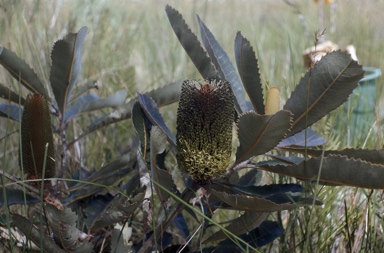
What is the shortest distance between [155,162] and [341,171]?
35 centimetres

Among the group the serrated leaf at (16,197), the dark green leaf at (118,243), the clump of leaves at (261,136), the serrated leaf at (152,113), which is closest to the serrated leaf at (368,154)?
the clump of leaves at (261,136)

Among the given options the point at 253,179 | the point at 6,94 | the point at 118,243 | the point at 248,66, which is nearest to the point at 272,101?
the point at 248,66

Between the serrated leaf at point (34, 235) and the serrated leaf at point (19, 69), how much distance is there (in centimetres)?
36

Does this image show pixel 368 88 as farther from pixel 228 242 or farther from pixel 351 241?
pixel 228 242

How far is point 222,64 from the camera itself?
1233 millimetres

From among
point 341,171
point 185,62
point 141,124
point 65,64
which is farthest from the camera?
point 185,62

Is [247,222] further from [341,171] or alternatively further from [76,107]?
[76,107]

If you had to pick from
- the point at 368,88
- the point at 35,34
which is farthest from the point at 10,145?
the point at 368,88

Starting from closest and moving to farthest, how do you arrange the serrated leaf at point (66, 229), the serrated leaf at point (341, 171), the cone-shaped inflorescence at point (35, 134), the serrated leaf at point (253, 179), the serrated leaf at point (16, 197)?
the serrated leaf at point (341, 171) < the serrated leaf at point (66, 229) < the cone-shaped inflorescence at point (35, 134) < the serrated leaf at point (16, 197) < the serrated leaf at point (253, 179)

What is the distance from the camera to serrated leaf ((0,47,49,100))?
4.33 ft

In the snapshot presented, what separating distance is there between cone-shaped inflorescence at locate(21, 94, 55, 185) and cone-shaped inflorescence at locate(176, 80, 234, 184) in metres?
0.32

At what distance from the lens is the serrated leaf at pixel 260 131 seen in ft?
3.21

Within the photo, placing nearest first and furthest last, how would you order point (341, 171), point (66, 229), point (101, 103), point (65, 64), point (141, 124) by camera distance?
point (341, 171)
point (66, 229)
point (141, 124)
point (65, 64)
point (101, 103)

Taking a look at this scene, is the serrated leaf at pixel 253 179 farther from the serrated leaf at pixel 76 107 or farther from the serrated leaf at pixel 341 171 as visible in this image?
the serrated leaf at pixel 76 107
